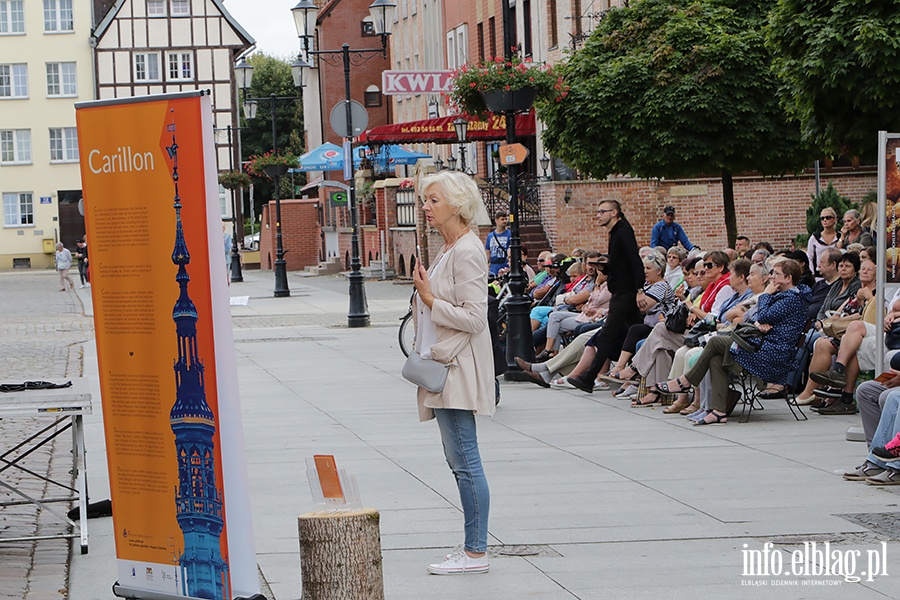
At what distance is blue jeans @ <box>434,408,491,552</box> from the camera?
260 inches

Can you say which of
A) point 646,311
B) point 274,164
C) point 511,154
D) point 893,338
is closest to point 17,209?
point 274,164

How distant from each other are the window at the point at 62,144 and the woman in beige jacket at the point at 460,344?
6781 cm

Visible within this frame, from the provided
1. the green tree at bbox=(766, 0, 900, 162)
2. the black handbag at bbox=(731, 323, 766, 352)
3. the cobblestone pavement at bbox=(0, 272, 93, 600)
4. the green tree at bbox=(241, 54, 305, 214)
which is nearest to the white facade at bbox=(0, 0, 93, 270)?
the green tree at bbox=(241, 54, 305, 214)

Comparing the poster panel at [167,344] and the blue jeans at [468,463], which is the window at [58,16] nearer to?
the blue jeans at [468,463]

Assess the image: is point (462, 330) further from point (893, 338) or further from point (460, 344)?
point (893, 338)

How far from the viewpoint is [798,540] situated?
23.4 feet

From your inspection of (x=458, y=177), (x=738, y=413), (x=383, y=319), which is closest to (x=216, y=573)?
(x=458, y=177)

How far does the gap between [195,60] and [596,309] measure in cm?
5781

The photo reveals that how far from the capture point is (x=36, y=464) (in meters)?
10.4

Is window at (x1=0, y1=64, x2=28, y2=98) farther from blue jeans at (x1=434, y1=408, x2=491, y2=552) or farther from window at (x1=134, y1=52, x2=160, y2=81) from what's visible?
blue jeans at (x1=434, y1=408, x2=491, y2=552)

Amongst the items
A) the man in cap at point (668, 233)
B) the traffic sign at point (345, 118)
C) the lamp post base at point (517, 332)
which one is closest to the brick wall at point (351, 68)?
the traffic sign at point (345, 118)

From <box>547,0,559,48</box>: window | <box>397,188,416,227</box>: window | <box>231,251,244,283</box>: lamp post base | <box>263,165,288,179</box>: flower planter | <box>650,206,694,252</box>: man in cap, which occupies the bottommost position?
<box>231,251,244,283</box>: lamp post base

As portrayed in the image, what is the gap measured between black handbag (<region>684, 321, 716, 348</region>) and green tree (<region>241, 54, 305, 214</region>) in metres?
74.1

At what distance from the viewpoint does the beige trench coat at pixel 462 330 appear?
6.54 meters
